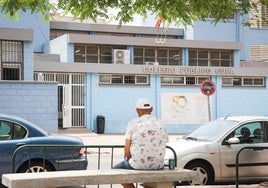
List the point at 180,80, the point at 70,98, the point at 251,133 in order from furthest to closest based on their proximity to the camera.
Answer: the point at 180,80 < the point at 70,98 < the point at 251,133

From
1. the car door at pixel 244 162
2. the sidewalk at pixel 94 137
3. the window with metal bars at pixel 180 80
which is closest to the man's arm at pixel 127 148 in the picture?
the car door at pixel 244 162

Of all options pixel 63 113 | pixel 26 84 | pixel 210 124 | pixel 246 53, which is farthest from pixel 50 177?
pixel 246 53

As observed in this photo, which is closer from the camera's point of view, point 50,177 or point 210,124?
point 50,177

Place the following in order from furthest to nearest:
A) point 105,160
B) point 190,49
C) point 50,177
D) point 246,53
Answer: point 246,53
point 190,49
point 105,160
point 50,177

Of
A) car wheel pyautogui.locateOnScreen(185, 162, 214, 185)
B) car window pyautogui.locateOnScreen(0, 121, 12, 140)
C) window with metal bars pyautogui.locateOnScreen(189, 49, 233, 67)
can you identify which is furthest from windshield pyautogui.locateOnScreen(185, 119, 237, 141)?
window with metal bars pyautogui.locateOnScreen(189, 49, 233, 67)

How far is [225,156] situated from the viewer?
11.2 m

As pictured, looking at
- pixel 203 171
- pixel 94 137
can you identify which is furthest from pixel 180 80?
pixel 203 171

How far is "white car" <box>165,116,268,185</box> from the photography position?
1109cm

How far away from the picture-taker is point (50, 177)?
6.94m

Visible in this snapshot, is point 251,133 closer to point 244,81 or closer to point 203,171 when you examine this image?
point 203,171

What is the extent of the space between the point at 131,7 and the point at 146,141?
3.98 metres

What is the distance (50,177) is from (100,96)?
24.2m

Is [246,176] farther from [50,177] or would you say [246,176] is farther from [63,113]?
[63,113]

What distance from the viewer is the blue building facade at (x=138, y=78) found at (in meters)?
30.8
